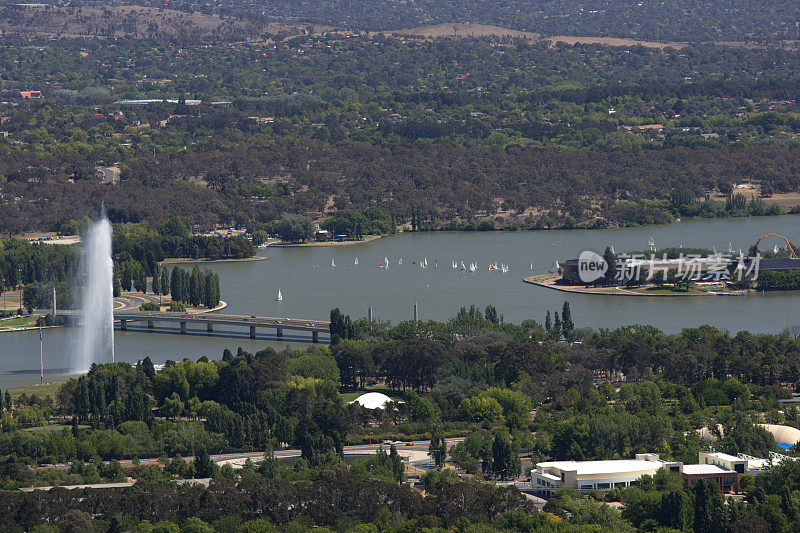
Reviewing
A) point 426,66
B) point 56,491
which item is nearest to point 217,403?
point 56,491

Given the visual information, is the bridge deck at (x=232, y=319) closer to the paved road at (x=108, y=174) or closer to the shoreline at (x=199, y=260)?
the shoreline at (x=199, y=260)

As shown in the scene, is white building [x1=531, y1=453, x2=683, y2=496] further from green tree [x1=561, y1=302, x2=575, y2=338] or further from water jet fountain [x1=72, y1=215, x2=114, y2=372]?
water jet fountain [x1=72, y1=215, x2=114, y2=372]

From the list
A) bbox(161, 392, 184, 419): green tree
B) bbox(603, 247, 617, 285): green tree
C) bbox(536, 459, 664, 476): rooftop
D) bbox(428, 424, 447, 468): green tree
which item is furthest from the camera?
bbox(603, 247, 617, 285): green tree

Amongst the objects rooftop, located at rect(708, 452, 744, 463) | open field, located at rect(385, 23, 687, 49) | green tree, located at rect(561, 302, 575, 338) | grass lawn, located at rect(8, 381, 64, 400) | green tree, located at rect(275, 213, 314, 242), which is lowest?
rooftop, located at rect(708, 452, 744, 463)

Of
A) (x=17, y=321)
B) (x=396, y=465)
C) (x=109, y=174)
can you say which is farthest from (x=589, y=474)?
(x=109, y=174)

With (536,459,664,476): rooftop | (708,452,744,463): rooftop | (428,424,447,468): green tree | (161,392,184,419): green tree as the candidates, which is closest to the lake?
(161,392,184,419): green tree

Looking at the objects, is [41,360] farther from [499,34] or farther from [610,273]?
[499,34]

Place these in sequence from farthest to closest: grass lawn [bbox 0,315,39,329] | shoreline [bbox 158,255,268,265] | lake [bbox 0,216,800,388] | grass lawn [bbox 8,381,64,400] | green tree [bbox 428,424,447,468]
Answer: shoreline [bbox 158,255,268,265] < grass lawn [bbox 0,315,39,329] < lake [bbox 0,216,800,388] < grass lawn [bbox 8,381,64,400] < green tree [bbox 428,424,447,468]
